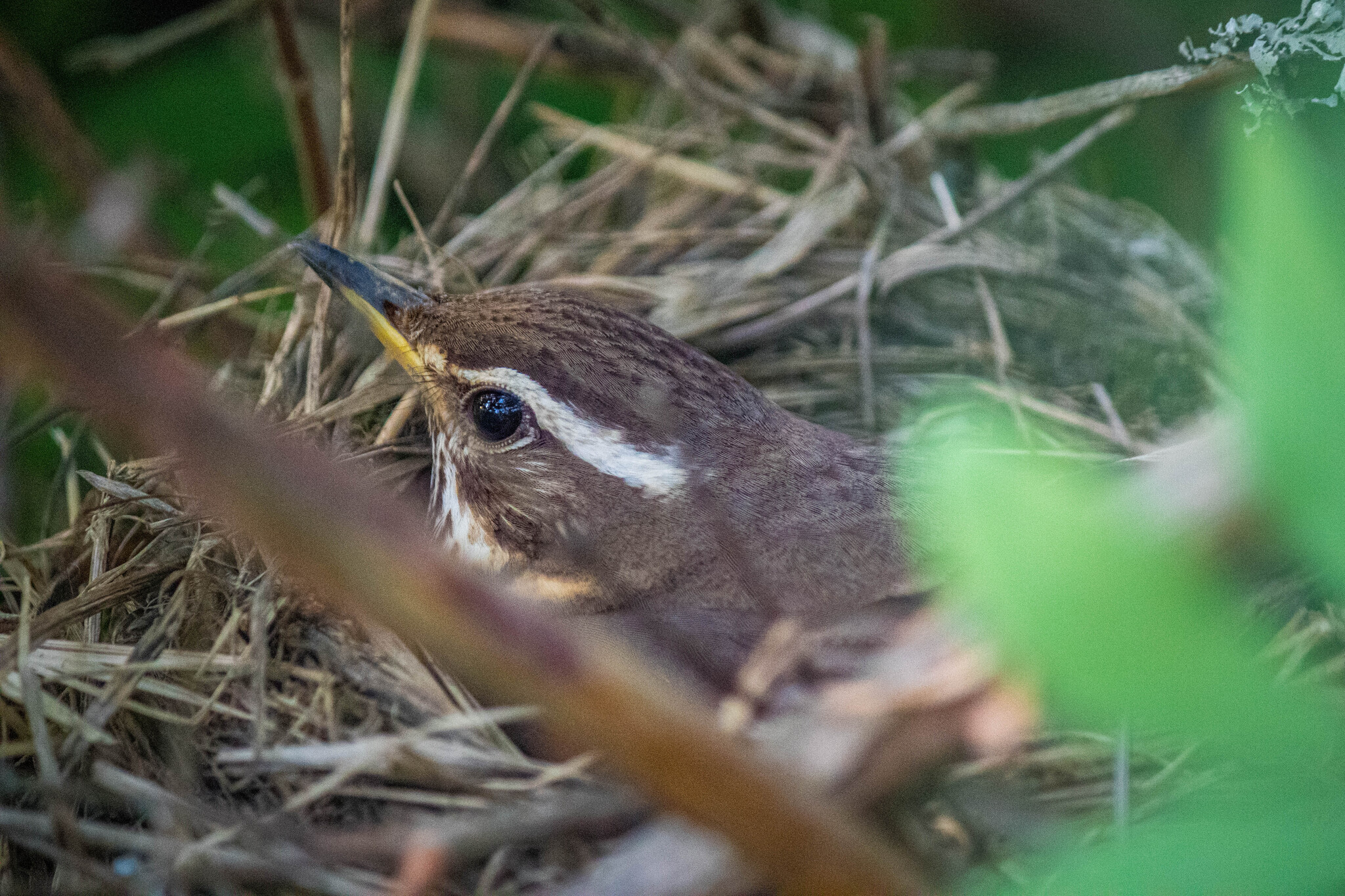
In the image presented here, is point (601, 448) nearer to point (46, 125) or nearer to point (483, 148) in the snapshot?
point (483, 148)

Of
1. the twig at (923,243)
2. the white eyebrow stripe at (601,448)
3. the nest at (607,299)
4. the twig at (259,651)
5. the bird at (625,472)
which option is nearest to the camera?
the nest at (607,299)

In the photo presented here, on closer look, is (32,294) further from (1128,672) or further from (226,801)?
(226,801)

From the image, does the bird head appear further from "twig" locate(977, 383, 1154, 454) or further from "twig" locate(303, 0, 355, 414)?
"twig" locate(977, 383, 1154, 454)

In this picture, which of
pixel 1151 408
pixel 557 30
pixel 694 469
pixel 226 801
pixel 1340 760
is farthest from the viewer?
pixel 557 30

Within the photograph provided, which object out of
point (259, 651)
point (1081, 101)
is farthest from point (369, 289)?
point (1081, 101)

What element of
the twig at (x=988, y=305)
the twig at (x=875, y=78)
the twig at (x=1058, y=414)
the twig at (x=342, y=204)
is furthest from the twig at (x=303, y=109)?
the twig at (x=1058, y=414)

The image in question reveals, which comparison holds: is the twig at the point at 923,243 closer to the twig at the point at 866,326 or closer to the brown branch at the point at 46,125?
the twig at the point at 866,326

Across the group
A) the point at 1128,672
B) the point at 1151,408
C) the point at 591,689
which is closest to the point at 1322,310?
the point at 1128,672
